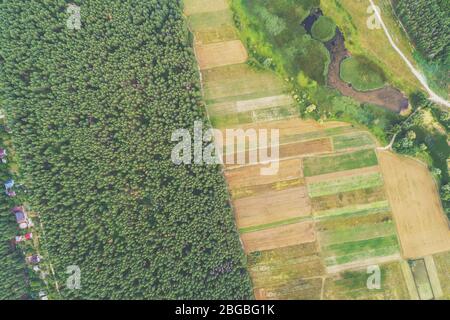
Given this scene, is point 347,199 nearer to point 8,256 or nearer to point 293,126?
point 293,126

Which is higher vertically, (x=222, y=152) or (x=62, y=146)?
(x=62, y=146)

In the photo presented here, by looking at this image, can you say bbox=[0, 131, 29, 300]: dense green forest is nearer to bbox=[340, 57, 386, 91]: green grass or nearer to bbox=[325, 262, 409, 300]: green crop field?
bbox=[325, 262, 409, 300]: green crop field

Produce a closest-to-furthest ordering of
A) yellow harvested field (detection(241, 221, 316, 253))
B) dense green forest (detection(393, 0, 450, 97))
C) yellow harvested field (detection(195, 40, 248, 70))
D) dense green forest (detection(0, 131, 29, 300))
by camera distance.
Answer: dense green forest (detection(0, 131, 29, 300)) < dense green forest (detection(393, 0, 450, 97)) < yellow harvested field (detection(241, 221, 316, 253)) < yellow harvested field (detection(195, 40, 248, 70))

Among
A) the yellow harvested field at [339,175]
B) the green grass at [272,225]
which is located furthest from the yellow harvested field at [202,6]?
the green grass at [272,225]

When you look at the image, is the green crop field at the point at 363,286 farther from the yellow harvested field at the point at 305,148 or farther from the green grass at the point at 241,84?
the green grass at the point at 241,84

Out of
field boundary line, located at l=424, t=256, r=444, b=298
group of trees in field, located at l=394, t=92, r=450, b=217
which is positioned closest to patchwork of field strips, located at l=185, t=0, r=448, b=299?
field boundary line, located at l=424, t=256, r=444, b=298
